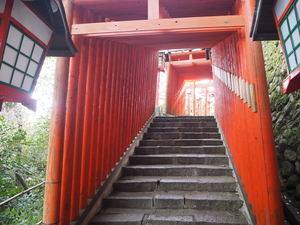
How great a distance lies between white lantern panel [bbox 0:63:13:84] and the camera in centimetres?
96

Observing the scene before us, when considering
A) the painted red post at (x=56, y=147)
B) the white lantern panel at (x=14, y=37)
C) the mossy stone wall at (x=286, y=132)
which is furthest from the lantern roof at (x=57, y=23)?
the mossy stone wall at (x=286, y=132)

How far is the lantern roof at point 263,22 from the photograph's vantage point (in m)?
1.39

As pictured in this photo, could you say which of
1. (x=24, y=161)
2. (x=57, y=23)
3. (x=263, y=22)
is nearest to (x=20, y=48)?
(x=57, y=23)

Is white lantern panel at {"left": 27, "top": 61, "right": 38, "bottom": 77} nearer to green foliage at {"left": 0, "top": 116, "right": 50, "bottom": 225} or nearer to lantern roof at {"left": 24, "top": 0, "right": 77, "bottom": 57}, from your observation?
lantern roof at {"left": 24, "top": 0, "right": 77, "bottom": 57}

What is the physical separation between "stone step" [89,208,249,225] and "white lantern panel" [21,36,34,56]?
8.14 feet

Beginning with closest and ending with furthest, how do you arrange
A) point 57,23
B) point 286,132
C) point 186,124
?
point 57,23, point 286,132, point 186,124

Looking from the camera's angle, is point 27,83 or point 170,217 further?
point 170,217

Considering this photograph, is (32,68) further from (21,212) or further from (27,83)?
(21,212)

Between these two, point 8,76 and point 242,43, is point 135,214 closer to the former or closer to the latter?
point 8,76

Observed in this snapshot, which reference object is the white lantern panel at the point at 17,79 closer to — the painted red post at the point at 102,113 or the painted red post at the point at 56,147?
the painted red post at the point at 56,147

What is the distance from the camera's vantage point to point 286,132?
345cm

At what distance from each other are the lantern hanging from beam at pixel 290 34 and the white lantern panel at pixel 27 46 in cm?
159

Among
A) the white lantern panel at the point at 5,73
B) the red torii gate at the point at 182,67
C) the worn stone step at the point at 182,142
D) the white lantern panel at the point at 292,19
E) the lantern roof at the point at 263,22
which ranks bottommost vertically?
the worn stone step at the point at 182,142

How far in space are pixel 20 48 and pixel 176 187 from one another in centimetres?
310
